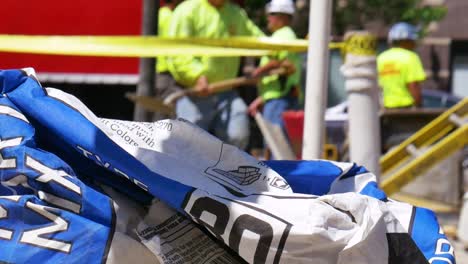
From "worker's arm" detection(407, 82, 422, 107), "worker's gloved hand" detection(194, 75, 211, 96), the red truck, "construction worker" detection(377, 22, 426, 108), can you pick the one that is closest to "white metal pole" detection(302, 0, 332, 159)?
"worker's gloved hand" detection(194, 75, 211, 96)

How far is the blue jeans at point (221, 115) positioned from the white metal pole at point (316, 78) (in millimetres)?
2899

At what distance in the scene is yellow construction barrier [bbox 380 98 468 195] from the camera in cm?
562

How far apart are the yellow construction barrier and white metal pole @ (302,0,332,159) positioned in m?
1.26

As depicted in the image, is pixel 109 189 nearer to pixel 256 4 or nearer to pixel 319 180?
pixel 319 180

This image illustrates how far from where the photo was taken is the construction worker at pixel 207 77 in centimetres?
732

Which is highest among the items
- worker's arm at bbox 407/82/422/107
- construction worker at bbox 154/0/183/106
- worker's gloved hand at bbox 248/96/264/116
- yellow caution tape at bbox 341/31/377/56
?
yellow caution tape at bbox 341/31/377/56

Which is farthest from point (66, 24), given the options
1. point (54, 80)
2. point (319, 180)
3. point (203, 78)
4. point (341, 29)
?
point (341, 29)

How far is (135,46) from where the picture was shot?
5727 millimetres

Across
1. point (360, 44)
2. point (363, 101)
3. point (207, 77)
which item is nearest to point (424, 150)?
point (363, 101)

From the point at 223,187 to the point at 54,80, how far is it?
8126 mm

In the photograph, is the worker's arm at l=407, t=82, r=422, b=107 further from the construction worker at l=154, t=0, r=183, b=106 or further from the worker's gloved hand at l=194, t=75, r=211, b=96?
the worker's gloved hand at l=194, t=75, r=211, b=96

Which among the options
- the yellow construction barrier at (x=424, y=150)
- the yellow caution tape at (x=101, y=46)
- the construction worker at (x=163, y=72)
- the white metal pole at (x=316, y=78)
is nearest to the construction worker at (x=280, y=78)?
the construction worker at (x=163, y=72)

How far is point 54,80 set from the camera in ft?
34.3

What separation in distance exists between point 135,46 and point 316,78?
1.62 m
